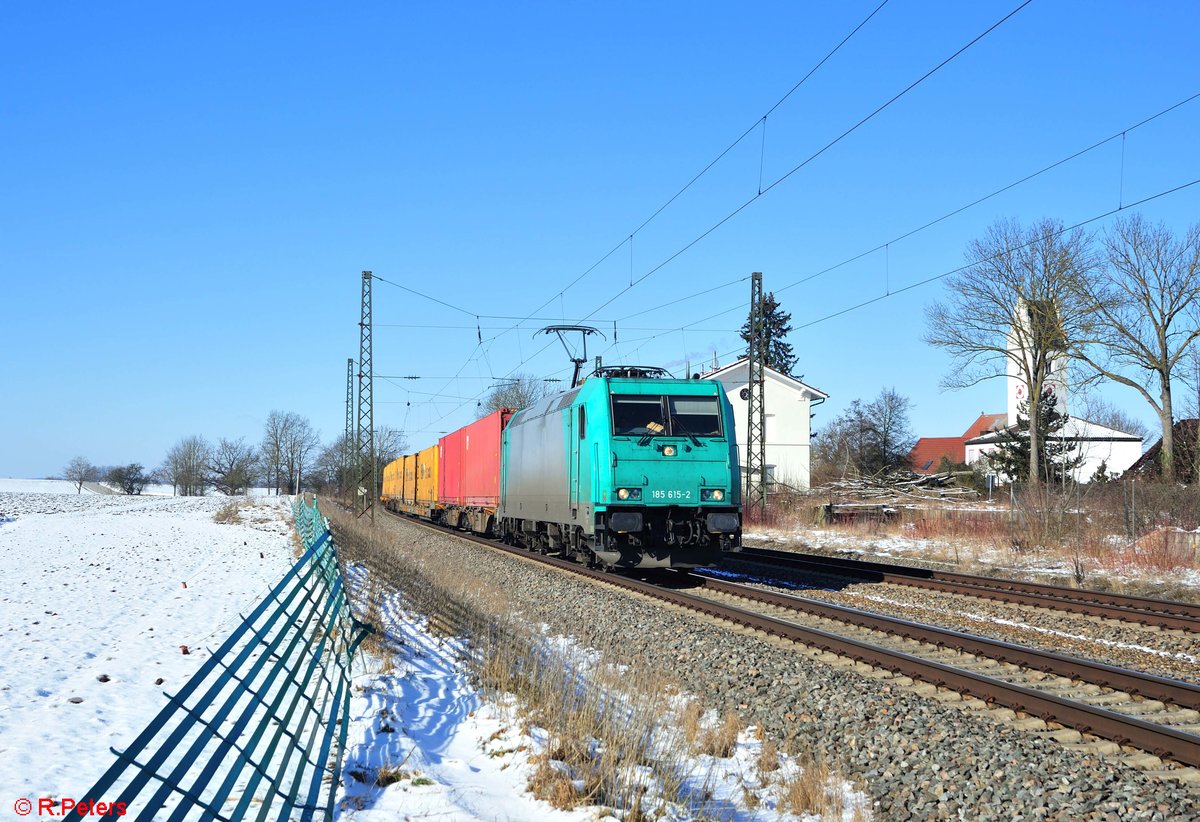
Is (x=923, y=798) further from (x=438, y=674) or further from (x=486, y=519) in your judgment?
(x=486, y=519)

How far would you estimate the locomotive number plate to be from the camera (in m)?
15.4

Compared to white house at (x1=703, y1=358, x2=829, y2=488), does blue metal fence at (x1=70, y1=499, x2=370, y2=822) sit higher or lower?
lower

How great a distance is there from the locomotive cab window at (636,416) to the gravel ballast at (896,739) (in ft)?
14.8

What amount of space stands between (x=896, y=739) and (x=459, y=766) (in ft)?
9.54

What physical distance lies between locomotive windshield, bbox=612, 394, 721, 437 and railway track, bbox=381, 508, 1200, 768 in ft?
11.2

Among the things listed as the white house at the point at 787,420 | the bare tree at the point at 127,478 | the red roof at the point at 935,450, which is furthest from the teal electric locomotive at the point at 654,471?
the bare tree at the point at 127,478

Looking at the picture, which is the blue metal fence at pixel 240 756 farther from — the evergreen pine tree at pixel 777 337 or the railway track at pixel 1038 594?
the evergreen pine tree at pixel 777 337

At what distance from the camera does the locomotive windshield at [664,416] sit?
15664 mm

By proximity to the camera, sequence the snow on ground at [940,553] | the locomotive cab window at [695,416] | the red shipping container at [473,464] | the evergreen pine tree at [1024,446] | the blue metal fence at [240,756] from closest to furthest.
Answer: the blue metal fence at [240,756]
the locomotive cab window at [695,416]
the snow on ground at [940,553]
the red shipping container at [473,464]
the evergreen pine tree at [1024,446]

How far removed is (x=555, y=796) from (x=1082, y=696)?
15.9 feet

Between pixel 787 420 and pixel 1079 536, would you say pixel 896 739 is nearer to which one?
pixel 1079 536

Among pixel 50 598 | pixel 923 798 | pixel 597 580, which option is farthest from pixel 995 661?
pixel 50 598

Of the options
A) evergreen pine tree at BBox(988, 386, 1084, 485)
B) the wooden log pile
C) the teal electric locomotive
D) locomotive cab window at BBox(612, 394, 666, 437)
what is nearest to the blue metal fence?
the teal electric locomotive

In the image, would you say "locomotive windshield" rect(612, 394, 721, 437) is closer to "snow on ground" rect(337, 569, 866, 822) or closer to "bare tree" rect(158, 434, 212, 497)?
"snow on ground" rect(337, 569, 866, 822)
